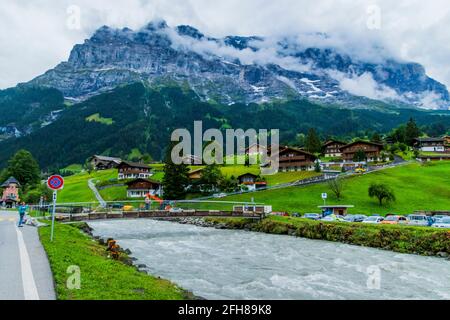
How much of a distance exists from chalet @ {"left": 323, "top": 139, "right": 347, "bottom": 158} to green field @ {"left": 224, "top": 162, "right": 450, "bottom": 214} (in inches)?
1721

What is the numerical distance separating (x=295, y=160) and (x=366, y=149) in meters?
29.2

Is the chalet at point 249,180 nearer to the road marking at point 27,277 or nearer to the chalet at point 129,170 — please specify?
the chalet at point 129,170

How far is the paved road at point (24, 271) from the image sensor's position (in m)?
12.4

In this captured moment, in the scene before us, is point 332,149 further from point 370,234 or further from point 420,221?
point 370,234

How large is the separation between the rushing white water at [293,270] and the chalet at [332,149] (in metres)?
103

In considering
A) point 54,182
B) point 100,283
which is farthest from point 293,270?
point 54,182

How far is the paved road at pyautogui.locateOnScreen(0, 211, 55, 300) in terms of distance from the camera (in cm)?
1239

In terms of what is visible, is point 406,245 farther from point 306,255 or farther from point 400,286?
point 400,286

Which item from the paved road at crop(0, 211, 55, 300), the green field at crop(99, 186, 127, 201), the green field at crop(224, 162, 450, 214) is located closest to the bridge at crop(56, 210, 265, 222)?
the green field at crop(224, 162, 450, 214)

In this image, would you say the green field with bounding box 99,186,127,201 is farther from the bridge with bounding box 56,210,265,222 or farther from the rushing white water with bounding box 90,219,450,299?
the rushing white water with bounding box 90,219,450,299

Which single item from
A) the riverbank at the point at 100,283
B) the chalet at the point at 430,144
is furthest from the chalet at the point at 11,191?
the chalet at the point at 430,144

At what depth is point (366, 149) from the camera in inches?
→ 4894

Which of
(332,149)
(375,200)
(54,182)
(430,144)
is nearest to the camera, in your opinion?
(54,182)

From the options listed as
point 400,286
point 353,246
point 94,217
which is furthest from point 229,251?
point 94,217
